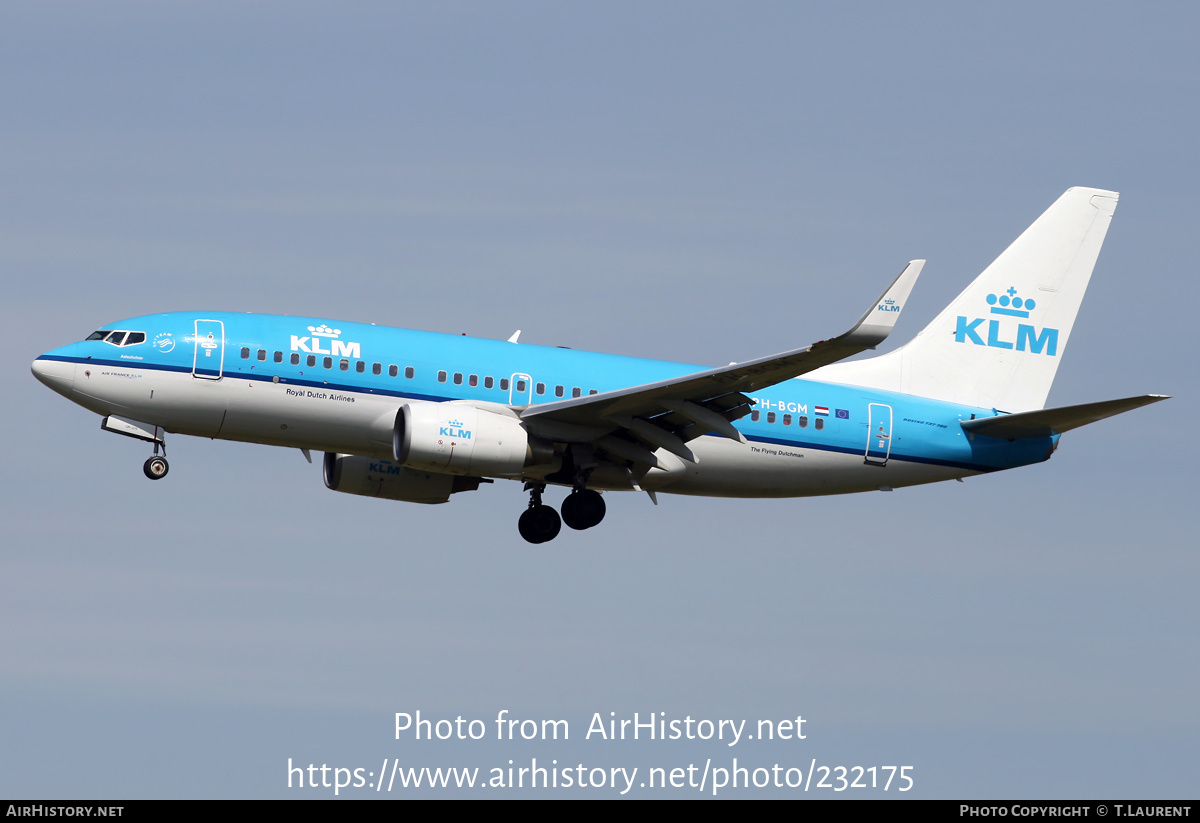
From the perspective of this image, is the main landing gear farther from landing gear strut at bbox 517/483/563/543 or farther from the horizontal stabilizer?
the horizontal stabilizer

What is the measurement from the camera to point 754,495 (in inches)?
1608

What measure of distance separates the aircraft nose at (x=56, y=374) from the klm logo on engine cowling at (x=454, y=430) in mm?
8739

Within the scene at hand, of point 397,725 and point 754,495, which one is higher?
point 754,495

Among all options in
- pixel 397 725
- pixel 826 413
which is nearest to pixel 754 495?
pixel 826 413

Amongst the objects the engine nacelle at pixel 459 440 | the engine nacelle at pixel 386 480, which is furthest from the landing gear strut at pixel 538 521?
the engine nacelle at pixel 459 440

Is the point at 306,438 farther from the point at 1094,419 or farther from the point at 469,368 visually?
the point at 1094,419

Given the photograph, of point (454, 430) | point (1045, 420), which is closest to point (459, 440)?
point (454, 430)

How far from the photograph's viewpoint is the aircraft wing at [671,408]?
34125 mm

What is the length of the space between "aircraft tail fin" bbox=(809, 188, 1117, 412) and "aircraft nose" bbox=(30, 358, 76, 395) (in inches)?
738

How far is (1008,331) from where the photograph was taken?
147 ft

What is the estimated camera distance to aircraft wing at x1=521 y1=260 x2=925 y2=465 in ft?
112

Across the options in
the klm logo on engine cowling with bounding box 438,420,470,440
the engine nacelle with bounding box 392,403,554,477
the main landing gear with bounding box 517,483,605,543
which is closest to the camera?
the engine nacelle with bounding box 392,403,554,477

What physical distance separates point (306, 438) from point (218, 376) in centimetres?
246

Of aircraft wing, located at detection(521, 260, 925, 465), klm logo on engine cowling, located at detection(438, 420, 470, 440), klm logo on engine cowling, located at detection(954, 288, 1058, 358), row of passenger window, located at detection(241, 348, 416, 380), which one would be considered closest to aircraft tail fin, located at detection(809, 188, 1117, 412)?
klm logo on engine cowling, located at detection(954, 288, 1058, 358)
